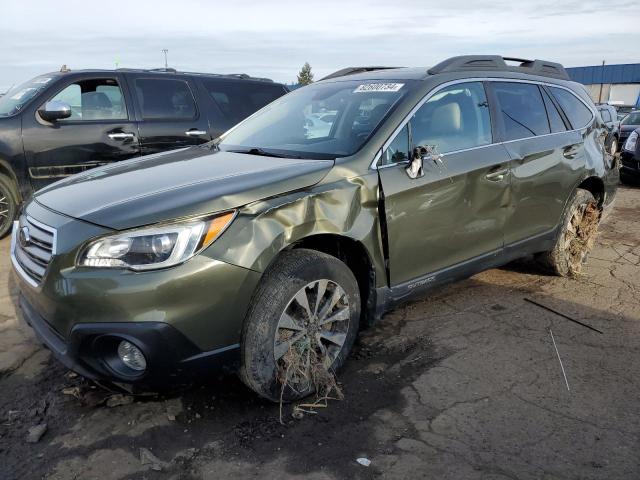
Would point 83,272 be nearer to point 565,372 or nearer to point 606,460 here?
point 606,460

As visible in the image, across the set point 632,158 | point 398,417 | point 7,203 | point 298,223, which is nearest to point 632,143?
point 632,158

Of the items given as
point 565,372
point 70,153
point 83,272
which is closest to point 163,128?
point 70,153

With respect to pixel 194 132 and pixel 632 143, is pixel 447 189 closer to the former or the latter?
pixel 194 132

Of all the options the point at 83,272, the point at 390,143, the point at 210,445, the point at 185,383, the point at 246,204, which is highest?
the point at 390,143

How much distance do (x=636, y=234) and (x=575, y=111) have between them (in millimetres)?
2738

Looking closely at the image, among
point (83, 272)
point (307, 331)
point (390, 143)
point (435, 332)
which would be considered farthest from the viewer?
point (435, 332)

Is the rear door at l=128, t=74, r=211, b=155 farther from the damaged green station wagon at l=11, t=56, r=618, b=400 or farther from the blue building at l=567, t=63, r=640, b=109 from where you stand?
the blue building at l=567, t=63, r=640, b=109

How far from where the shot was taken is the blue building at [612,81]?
39625 millimetres

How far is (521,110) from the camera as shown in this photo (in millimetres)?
4297

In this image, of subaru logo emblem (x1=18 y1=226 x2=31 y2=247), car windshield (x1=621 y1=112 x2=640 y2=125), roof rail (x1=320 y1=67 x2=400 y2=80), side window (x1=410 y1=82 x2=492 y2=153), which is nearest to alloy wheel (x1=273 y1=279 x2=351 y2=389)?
side window (x1=410 y1=82 x2=492 y2=153)

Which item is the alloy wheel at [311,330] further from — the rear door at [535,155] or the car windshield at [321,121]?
the rear door at [535,155]

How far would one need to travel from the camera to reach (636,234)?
680 cm

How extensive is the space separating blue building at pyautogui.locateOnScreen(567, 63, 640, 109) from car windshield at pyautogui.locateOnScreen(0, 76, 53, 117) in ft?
131

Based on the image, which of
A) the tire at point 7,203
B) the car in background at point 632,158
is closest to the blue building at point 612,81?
the car in background at point 632,158
